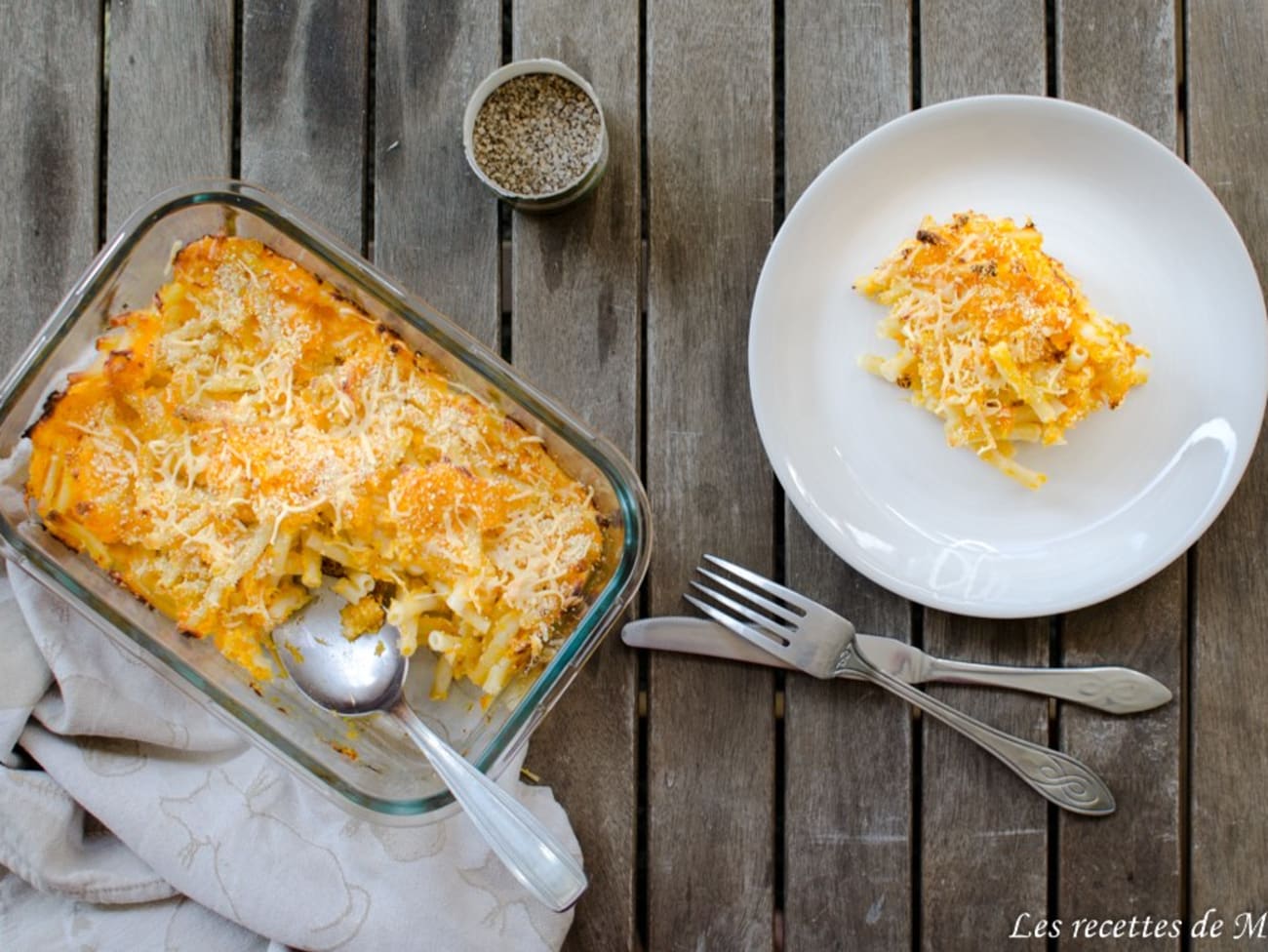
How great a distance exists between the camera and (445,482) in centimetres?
146

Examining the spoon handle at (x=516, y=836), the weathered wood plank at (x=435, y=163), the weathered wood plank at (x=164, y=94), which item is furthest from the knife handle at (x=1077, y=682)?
the weathered wood plank at (x=164, y=94)

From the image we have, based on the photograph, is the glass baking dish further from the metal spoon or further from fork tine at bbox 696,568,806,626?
fork tine at bbox 696,568,806,626

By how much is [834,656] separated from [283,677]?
82cm

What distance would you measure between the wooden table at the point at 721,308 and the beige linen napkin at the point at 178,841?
0.68ft

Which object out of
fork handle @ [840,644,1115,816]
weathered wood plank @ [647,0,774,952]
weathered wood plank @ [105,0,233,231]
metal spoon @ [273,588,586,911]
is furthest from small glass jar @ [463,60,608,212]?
fork handle @ [840,644,1115,816]

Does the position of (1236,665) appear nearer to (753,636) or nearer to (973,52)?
(753,636)

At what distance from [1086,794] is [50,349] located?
1.65 meters

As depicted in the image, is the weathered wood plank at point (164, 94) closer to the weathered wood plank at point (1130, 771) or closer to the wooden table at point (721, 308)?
the wooden table at point (721, 308)

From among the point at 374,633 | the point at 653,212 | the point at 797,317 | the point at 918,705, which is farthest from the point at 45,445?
the point at 918,705

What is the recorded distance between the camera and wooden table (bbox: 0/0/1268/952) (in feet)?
5.54

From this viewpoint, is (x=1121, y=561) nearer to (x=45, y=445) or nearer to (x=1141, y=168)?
(x=1141, y=168)

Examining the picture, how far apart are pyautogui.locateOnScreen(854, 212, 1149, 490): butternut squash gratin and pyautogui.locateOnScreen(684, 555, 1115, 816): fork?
1.14ft

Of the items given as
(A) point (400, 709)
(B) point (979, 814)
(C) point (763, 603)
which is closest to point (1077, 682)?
(B) point (979, 814)

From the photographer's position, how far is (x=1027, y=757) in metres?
1.65
